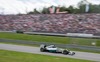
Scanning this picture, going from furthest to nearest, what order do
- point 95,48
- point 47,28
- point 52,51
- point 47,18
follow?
point 47,18 → point 47,28 → point 95,48 → point 52,51

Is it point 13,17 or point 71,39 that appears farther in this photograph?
point 13,17

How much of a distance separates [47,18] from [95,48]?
26.1m

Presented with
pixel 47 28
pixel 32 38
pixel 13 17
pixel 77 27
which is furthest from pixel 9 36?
pixel 13 17

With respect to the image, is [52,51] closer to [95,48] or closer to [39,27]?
[95,48]

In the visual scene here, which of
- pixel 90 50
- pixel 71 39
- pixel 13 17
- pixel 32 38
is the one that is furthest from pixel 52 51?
pixel 13 17

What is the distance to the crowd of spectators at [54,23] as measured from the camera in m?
46.3

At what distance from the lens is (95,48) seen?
1161 inches

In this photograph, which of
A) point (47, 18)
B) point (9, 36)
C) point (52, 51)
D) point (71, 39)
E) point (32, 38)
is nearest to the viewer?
point (52, 51)

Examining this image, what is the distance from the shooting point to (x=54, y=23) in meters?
51.5

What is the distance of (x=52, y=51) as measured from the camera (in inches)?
983

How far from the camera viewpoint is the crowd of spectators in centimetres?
4627

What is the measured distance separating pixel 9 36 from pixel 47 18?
13046mm

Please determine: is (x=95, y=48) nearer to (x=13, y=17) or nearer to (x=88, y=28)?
(x=88, y=28)

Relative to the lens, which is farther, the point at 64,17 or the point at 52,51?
the point at 64,17
